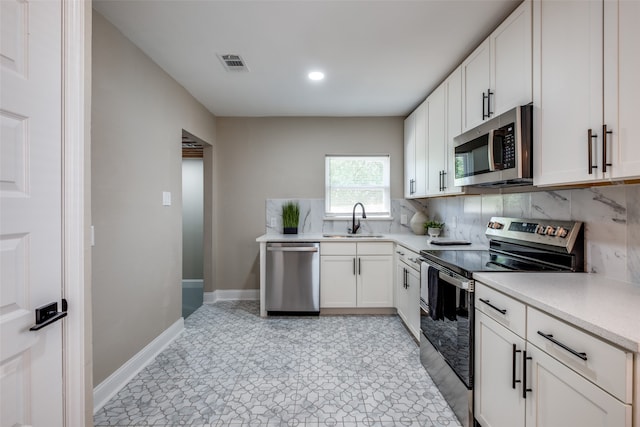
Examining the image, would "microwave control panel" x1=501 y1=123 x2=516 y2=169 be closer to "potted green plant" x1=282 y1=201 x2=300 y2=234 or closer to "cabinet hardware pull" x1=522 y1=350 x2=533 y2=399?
"cabinet hardware pull" x1=522 y1=350 x2=533 y2=399

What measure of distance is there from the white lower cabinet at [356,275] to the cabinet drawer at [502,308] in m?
1.87

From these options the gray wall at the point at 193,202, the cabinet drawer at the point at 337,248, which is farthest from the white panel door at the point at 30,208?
the gray wall at the point at 193,202

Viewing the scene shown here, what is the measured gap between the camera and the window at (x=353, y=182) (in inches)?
165

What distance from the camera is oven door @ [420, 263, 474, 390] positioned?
1.69 m

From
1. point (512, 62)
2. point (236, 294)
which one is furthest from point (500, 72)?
point (236, 294)

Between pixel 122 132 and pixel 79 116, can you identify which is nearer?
pixel 79 116

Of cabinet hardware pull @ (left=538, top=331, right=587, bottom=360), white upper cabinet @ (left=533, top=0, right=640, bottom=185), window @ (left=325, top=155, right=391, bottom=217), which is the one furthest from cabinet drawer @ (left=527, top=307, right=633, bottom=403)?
window @ (left=325, top=155, right=391, bottom=217)

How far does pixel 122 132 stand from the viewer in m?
2.17

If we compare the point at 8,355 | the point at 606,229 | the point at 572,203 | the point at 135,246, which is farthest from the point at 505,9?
the point at 135,246

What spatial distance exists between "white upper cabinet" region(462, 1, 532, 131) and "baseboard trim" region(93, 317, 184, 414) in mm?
3098

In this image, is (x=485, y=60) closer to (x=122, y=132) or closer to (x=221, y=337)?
(x=122, y=132)

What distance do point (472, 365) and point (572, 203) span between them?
42.8 inches

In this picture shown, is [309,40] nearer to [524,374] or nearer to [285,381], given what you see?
[524,374]

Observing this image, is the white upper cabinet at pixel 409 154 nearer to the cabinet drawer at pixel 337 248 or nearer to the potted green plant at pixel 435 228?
the potted green plant at pixel 435 228
